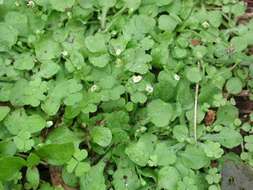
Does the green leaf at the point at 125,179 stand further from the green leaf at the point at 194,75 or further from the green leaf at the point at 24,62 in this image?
the green leaf at the point at 24,62

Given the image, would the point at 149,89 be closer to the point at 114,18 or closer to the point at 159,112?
the point at 159,112

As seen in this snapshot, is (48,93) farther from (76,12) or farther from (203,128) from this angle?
(203,128)

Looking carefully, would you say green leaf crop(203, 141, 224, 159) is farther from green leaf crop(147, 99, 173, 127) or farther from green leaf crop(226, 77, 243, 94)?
green leaf crop(226, 77, 243, 94)

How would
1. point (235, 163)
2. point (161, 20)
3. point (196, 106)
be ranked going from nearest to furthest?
point (235, 163) → point (196, 106) → point (161, 20)

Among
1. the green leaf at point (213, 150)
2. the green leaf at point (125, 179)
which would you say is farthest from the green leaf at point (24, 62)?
the green leaf at point (213, 150)

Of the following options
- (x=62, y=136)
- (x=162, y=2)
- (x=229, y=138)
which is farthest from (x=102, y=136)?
(x=162, y=2)

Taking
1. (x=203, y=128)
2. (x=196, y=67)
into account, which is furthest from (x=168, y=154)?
Result: (x=196, y=67)
